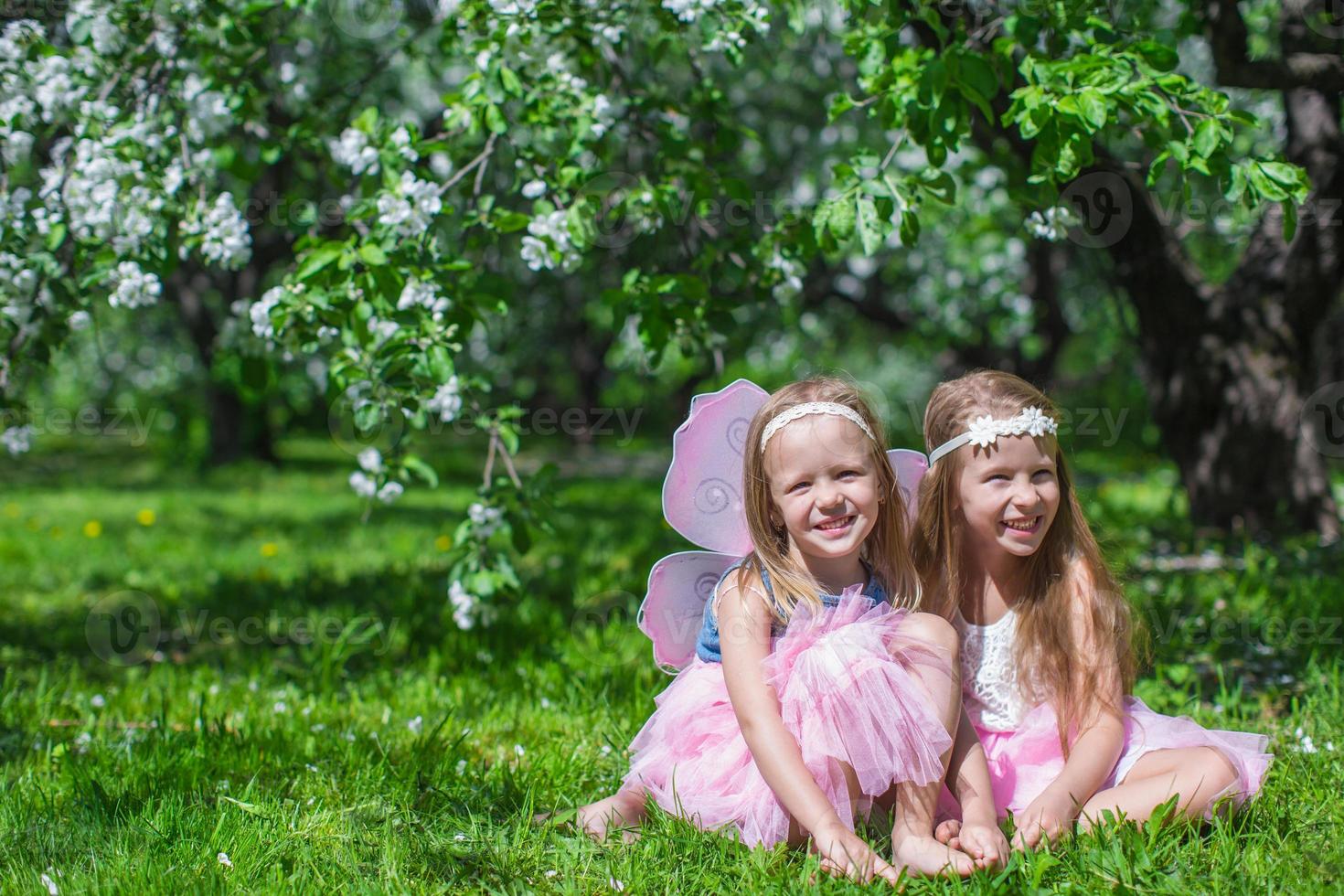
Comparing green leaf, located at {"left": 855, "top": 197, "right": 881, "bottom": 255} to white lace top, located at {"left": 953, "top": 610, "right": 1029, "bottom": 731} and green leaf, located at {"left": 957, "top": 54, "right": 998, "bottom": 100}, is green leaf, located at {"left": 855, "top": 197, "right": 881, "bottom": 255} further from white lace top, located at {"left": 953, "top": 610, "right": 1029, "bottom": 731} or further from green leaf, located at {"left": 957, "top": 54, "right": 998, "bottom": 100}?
white lace top, located at {"left": 953, "top": 610, "right": 1029, "bottom": 731}

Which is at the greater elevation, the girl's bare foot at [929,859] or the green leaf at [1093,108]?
the green leaf at [1093,108]

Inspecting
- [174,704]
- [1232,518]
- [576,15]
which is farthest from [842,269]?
[174,704]

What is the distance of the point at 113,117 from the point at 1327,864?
3.50 meters

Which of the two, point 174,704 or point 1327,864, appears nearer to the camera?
point 1327,864

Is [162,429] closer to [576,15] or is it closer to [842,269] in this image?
[842,269]

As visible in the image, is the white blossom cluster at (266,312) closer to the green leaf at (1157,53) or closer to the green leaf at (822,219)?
the green leaf at (822,219)

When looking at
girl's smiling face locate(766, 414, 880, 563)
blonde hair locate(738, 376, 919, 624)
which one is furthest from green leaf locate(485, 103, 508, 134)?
girl's smiling face locate(766, 414, 880, 563)

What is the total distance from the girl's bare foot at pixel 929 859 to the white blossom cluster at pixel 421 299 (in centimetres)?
174

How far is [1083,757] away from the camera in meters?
2.32

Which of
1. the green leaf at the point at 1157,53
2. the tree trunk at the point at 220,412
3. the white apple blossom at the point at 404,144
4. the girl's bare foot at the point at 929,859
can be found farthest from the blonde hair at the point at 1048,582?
the tree trunk at the point at 220,412

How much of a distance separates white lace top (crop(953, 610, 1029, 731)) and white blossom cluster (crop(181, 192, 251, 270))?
7.11 ft

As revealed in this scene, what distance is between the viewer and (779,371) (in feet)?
40.4

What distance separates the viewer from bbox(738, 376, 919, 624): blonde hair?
2.30 m

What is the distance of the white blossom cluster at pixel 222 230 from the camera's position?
306 cm
